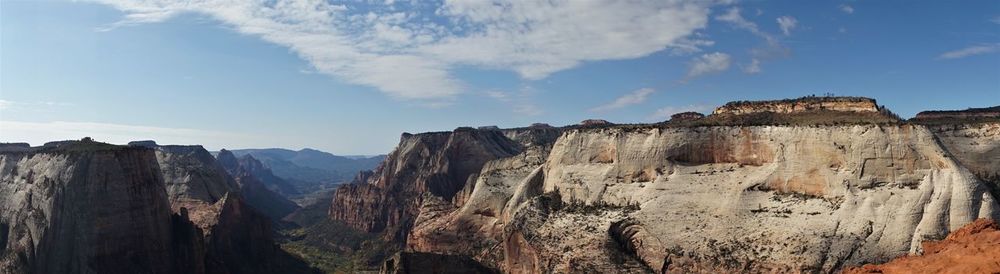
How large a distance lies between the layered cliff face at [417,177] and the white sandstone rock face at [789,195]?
54.0 m

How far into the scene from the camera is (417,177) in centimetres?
11019

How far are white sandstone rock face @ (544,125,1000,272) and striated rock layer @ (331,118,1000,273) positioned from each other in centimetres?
8

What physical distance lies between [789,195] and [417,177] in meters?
75.3

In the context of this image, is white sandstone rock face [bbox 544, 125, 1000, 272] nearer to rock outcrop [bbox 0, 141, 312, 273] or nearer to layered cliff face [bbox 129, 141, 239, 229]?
rock outcrop [bbox 0, 141, 312, 273]

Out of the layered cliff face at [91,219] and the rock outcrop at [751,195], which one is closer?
the rock outcrop at [751,195]

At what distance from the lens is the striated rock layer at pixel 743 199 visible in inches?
1507

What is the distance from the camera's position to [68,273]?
157 feet

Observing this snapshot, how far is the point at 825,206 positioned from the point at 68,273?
55.6m

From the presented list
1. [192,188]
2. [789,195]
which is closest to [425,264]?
[789,195]

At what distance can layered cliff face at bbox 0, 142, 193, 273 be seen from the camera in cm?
4825

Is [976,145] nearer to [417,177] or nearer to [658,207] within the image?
[658,207]

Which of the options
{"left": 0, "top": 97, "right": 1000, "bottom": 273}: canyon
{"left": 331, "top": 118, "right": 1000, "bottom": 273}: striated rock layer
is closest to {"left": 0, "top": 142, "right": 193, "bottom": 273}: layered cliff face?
{"left": 0, "top": 97, "right": 1000, "bottom": 273}: canyon

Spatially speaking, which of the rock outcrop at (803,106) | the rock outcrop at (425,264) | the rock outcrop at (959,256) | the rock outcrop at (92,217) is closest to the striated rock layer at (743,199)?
the rock outcrop at (959,256)

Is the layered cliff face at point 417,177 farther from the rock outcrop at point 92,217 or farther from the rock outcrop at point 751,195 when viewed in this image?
the rock outcrop at point 751,195
